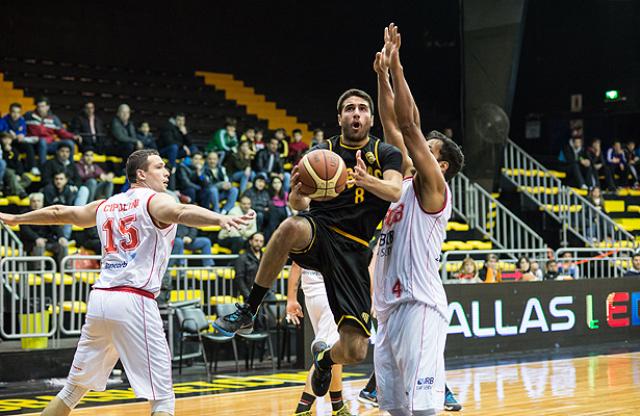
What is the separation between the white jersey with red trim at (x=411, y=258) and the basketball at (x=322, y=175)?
0.41 meters

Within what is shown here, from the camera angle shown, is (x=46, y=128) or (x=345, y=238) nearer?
(x=345, y=238)

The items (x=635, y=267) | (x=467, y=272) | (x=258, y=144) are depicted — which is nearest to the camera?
(x=467, y=272)

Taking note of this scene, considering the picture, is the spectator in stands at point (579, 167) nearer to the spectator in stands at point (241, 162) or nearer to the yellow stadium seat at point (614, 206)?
the yellow stadium seat at point (614, 206)

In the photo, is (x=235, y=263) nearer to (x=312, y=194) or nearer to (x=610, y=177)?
(x=312, y=194)

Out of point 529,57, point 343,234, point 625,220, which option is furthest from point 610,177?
point 343,234

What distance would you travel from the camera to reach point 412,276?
20.2 feet

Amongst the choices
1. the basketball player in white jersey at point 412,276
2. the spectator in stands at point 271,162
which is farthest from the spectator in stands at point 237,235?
the basketball player in white jersey at point 412,276

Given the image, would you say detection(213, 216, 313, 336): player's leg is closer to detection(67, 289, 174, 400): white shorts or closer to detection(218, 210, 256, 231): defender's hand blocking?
detection(67, 289, 174, 400): white shorts

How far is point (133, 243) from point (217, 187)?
10408 millimetres

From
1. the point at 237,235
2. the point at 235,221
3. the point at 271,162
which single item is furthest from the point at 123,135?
the point at 235,221

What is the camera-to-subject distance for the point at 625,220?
22844 mm

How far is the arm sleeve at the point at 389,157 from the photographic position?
6.56 m

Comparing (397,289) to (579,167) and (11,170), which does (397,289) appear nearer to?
(11,170)

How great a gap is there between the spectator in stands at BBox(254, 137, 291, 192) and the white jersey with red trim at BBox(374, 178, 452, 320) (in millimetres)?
11754
